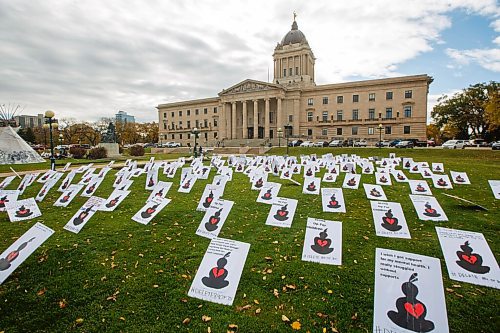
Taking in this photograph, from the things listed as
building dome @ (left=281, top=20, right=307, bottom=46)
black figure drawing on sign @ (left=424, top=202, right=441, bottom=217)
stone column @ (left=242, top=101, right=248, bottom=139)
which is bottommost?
black figure drawing on sign @ (left=424, top=202, right=441, bottom=217)

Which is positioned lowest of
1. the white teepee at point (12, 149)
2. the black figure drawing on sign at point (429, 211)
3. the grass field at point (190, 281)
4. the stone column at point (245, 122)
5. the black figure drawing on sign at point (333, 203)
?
the grass field at point (190, 281)

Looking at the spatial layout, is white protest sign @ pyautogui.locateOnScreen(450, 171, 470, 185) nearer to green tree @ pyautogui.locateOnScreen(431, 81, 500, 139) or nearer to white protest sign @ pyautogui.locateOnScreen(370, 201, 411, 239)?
white protest sign @ pyautogui.locateOnScreen(370, 201, 411, 239)

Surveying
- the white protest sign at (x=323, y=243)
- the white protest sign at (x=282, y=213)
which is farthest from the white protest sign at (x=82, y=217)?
the white protest sign at (x=323, y=243)

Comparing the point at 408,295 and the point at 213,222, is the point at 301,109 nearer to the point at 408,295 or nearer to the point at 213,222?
the point at 213,222

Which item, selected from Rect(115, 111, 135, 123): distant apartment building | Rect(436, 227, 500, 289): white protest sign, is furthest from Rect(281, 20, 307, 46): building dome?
Rect(436, 227, 500, 289): white protest sign

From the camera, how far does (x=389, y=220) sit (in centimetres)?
416

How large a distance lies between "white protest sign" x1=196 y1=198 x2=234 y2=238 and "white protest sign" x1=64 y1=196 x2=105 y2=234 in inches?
83.6

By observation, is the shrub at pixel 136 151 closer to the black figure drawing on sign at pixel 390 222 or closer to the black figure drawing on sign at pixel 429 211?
the black figure drawing on sign at pixel 429 211

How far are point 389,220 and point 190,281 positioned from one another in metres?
3.16

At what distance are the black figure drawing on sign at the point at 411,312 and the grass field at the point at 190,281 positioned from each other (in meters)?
0.70

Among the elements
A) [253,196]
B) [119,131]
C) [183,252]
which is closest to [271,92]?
[119,131]

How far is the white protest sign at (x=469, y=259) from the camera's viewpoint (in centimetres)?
271

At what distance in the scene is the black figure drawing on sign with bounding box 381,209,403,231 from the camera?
4071 mm

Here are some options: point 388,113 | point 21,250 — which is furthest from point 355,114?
point 21,250
